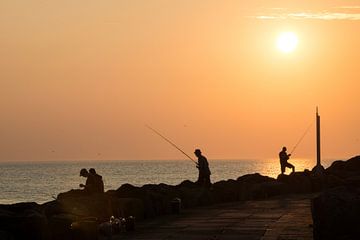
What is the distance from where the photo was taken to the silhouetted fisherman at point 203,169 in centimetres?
3143

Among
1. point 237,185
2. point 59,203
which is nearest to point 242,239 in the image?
point 59,203

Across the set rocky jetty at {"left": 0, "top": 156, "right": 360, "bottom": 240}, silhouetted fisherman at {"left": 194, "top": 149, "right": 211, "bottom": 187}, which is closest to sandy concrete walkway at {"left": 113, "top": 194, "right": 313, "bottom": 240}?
rocky jetty at {"left": 0, "top": 156, "right": 360, "bottom": 240}

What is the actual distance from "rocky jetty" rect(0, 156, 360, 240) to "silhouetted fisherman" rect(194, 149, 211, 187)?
0.35 meters

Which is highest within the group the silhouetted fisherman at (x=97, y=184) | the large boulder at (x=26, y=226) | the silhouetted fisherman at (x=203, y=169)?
the silhouetted fisherman at (x=203, y=169)

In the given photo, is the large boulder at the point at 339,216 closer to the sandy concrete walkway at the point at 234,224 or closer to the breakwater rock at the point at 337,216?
the breakwater rock at the point at 337,216

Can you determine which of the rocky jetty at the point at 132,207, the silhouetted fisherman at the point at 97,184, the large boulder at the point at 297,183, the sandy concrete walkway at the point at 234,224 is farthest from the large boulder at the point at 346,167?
the silhouetted fisherman at the point at 97,184

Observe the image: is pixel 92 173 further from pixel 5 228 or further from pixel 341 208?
pixel 341 208

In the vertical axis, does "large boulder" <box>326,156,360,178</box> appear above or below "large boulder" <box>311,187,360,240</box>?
above

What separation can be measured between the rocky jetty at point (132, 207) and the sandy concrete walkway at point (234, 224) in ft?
2.08

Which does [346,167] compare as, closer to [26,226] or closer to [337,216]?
[337,216]

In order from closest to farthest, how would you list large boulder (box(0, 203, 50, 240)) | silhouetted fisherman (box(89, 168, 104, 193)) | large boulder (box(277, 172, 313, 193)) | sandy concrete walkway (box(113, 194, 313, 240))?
large boulder (box(0, 203, 50, 240)) < sandy concrete walkway (box(113, 194, 313, 240)) < silhouetted fisherman (box(89, 168, 104, 193)) < large boulder (box(277, 172, 313, 193))

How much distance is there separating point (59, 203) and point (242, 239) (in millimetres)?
5509

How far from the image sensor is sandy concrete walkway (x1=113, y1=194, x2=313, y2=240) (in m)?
Answer: 21.2

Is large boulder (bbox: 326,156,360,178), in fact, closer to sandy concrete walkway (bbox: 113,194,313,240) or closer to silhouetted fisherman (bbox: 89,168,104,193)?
sandy concrete walkway (bbox: 113,194,313,240)
